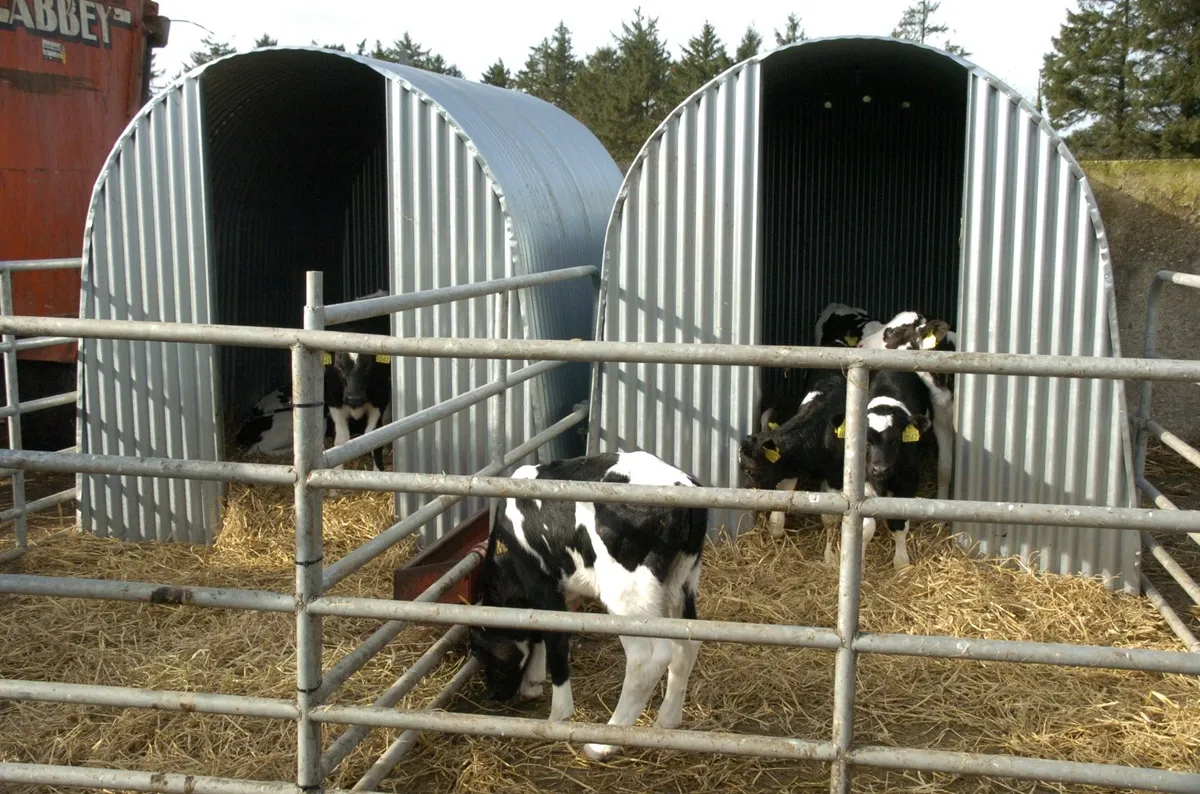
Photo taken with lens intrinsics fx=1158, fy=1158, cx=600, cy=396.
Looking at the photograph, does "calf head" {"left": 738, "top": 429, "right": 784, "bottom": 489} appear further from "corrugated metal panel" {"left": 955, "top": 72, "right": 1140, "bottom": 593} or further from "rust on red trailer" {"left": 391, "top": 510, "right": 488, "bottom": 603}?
"rust on red trailer" {"left": 391, "top": 510, "right": 488, "bottom": 603}

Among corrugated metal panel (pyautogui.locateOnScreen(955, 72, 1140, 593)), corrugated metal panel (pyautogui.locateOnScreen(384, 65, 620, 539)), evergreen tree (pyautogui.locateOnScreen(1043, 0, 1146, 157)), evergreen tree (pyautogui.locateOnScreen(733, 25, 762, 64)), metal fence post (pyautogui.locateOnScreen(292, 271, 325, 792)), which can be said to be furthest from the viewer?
evergreen tree (pyautogui.locateOnScreen(733, 25, 762, 64))

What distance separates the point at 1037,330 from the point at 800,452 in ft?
5.56

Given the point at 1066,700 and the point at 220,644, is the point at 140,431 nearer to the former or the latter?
the point at 220,644

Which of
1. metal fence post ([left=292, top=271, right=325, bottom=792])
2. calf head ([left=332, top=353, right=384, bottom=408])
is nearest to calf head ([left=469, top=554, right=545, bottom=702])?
metal fence post ([left=292, top=271, right=325, bottom=792])

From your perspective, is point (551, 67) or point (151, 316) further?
point (551, 67)

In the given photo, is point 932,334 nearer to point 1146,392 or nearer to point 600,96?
point 1146,392

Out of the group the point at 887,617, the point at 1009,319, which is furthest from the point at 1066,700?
the point at 1009,319

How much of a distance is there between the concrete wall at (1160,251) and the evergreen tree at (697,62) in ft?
110

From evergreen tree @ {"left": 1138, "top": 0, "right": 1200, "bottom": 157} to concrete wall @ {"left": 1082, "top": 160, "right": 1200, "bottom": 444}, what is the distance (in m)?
18.5

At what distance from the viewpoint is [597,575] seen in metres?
4.93

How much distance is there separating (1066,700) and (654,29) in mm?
46533

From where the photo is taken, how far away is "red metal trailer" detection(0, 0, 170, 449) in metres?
10.3

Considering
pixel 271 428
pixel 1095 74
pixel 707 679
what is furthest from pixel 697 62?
pixel 707 679

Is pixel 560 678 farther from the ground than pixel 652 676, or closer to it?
closer to it
